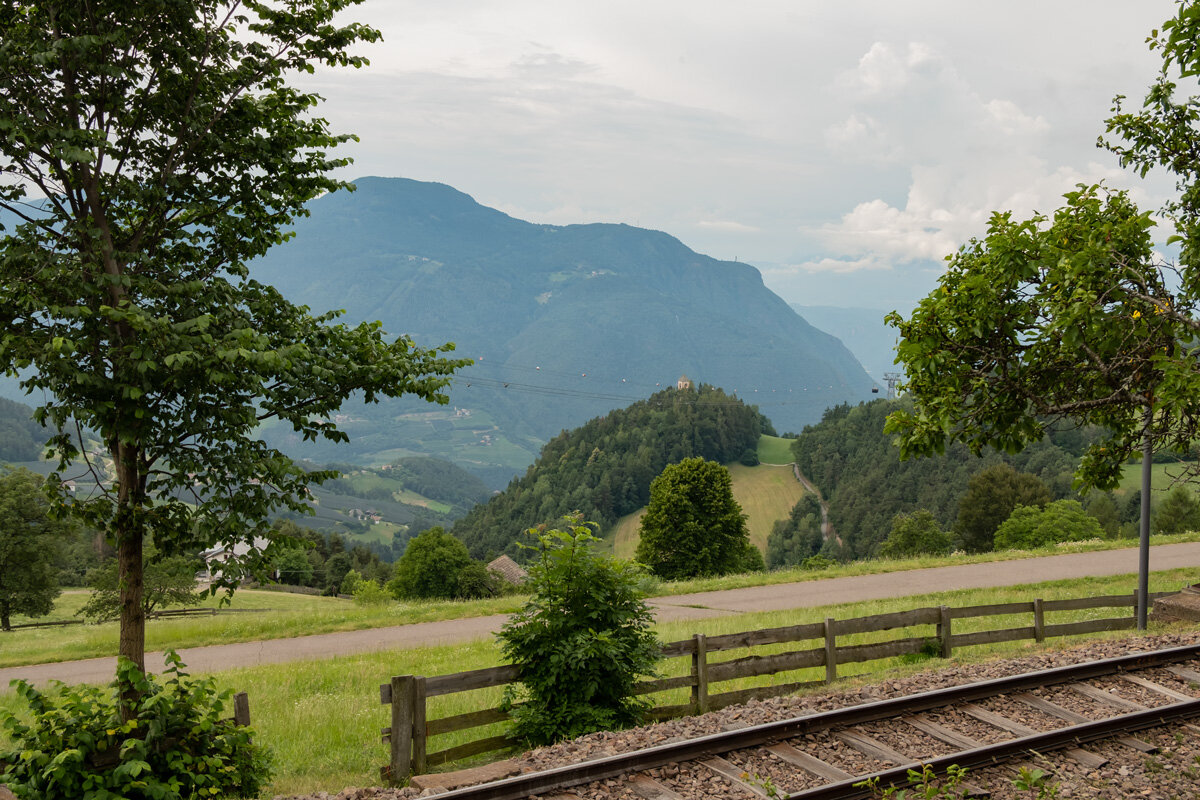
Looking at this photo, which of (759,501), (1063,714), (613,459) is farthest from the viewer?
(613,459)

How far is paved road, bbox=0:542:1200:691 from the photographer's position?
17.4 m

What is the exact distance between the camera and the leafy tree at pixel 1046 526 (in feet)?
224

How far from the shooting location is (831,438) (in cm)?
16612

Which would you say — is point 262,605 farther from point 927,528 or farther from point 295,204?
point 927,528

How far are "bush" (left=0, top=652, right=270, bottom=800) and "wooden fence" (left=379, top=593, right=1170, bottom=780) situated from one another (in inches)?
60.5

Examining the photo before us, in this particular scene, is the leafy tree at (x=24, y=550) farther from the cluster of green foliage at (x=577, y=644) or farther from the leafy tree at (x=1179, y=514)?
the leafy tree at (x=1179, y=514)

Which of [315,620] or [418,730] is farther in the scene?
[315,620]

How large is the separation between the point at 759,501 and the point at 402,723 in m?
155

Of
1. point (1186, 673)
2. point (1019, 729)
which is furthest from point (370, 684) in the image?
point (1186, 673)

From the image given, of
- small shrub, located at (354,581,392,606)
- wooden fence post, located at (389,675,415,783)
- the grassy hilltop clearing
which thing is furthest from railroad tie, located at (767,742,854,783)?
Result: the grassy hilltop clearing

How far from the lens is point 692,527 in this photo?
5622 centimetres

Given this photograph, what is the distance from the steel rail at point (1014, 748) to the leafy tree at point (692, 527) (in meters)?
47.0

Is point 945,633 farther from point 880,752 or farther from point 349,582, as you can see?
point 349,582

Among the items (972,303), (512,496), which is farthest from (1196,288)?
(512,496)
